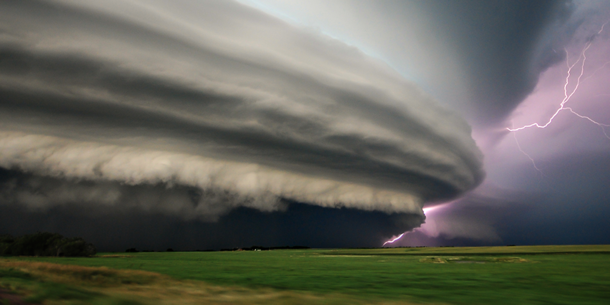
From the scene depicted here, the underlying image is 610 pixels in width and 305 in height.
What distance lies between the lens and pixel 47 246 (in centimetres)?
13362

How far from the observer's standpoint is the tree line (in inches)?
5079

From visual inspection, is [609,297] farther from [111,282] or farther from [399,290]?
[111,282]

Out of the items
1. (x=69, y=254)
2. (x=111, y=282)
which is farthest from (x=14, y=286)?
(x=69, y=254)

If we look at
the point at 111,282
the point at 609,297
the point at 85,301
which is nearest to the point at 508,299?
the point at 609,297

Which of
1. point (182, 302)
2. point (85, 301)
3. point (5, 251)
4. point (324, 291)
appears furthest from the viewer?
point (5, 251)

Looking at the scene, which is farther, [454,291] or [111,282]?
[111,282]

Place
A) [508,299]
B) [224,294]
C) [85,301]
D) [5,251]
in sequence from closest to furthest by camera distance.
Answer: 1. [85,301]
2. [508,299]
3. [224,294]
4. [5,251]

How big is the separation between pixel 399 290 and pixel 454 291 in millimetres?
4005

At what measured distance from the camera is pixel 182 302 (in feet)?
65.2

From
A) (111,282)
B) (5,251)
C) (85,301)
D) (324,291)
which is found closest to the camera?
Result: (85,301)

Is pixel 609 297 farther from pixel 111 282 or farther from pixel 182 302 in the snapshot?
pixel 111 282

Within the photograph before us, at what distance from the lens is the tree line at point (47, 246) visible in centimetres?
12900

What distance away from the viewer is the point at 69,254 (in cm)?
12875

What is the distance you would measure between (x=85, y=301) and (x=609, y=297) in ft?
99.9
